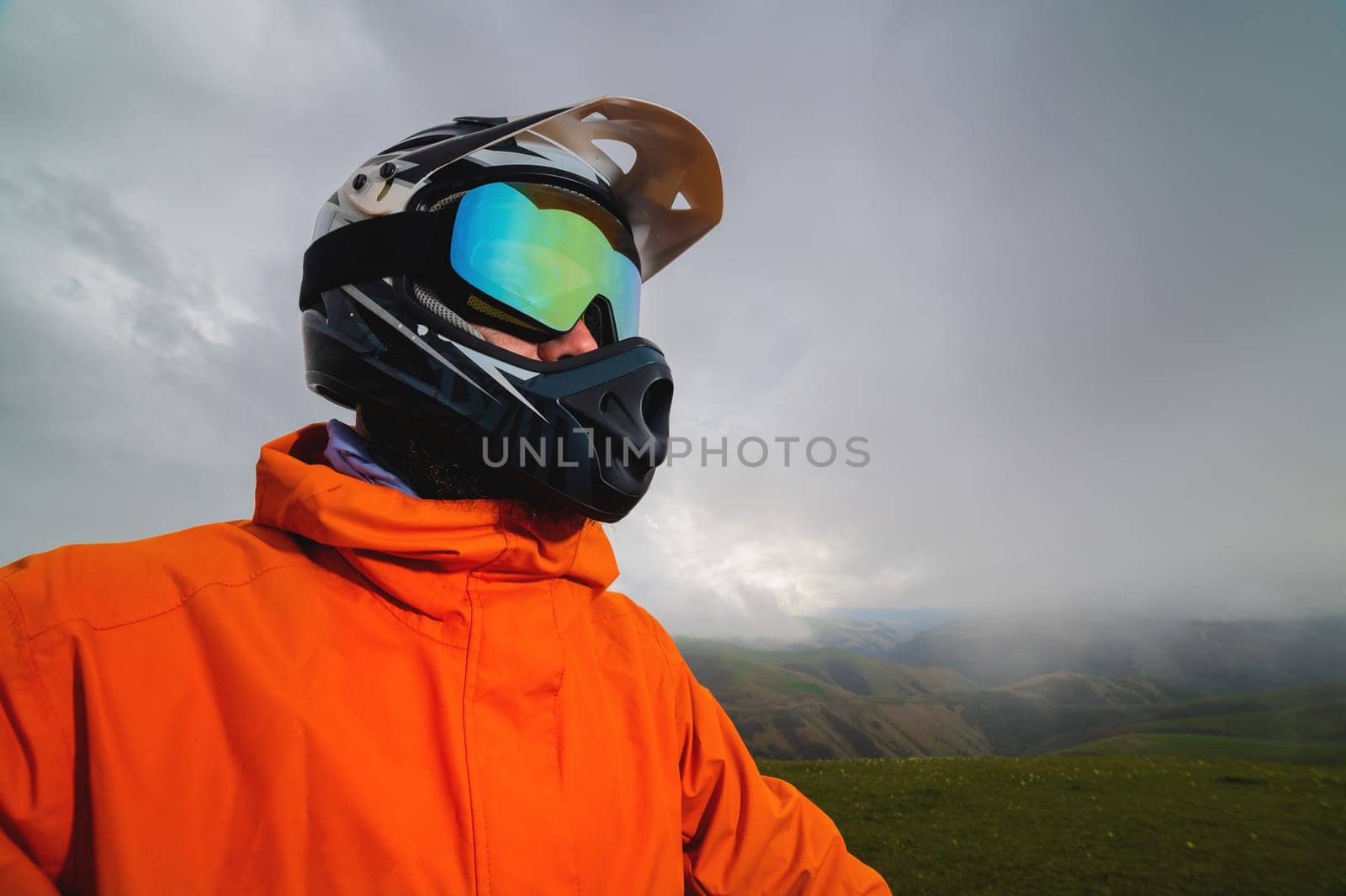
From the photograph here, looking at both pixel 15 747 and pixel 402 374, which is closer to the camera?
pixel 15 747

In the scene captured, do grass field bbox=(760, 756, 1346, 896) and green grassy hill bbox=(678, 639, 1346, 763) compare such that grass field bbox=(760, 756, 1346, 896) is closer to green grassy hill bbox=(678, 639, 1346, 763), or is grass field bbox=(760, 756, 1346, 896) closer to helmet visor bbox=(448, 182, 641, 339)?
helmet visor bbox=(448, 182, 641, 339)

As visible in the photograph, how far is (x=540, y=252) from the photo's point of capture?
2.57 m

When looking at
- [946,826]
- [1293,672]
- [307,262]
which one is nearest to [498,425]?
[307,262]

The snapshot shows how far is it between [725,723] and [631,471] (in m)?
1.17

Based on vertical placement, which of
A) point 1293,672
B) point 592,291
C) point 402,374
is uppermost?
point 592,291

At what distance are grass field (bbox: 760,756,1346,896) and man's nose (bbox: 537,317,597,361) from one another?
7.14 meters

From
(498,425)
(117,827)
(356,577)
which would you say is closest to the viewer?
(117,827)

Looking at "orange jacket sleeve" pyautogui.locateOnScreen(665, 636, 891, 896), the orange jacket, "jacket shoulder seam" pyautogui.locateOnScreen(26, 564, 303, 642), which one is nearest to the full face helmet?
the orange jacket

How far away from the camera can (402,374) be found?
220 cm

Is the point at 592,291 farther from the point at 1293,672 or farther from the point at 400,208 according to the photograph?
the point at 1293,672

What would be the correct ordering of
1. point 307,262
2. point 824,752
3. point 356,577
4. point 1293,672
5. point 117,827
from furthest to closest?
1. point 1293,672
2. point 824,752
3. point 307,262
4. point 356,577
5. point 117,827

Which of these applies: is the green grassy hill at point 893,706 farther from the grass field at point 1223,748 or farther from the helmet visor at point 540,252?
the helmet visor at point 540,252

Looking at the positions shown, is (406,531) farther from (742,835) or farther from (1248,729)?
(1248,729)

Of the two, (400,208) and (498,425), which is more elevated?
(400,208)
